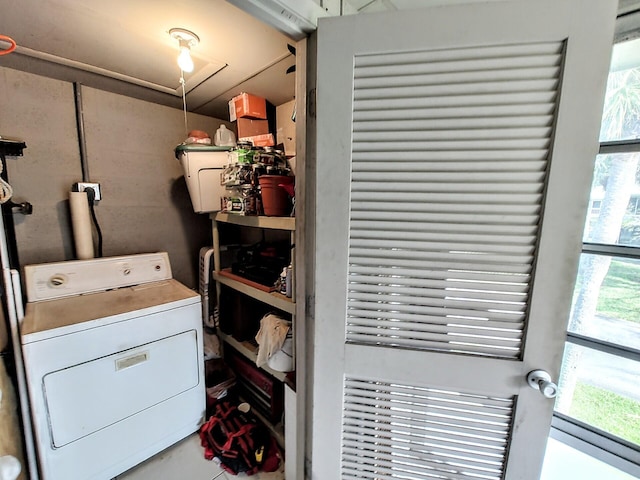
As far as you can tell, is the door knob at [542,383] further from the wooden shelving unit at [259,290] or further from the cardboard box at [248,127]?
the cardboard box at [248,127]

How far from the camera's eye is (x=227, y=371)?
6.73 ft

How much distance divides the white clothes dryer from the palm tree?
2154mm

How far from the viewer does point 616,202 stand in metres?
1.19

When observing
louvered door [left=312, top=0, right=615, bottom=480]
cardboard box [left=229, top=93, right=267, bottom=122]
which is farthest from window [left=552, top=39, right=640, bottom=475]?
cardboard box [left=229, top=93, right=267, bottom=122]

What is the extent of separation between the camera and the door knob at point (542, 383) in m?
0.76

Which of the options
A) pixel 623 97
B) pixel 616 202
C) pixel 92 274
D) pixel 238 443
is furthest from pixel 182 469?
pixel 623 97

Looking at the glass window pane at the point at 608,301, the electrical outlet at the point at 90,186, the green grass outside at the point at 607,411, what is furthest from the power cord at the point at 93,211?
the green grass outside at the point at 607,411

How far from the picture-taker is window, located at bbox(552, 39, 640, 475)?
1.15 m

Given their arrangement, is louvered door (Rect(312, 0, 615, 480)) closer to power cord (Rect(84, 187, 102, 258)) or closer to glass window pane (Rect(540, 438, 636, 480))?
glass window pane (Rect(540, 438, 636, 480))

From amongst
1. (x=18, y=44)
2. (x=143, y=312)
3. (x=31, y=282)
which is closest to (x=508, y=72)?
(x=143, y=312)

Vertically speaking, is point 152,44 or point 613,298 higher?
point 152,44

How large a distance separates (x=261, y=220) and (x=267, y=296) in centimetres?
42

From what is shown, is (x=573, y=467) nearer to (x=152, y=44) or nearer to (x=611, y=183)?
(x=611, y=183)

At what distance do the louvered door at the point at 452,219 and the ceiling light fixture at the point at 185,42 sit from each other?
29.1 inches
